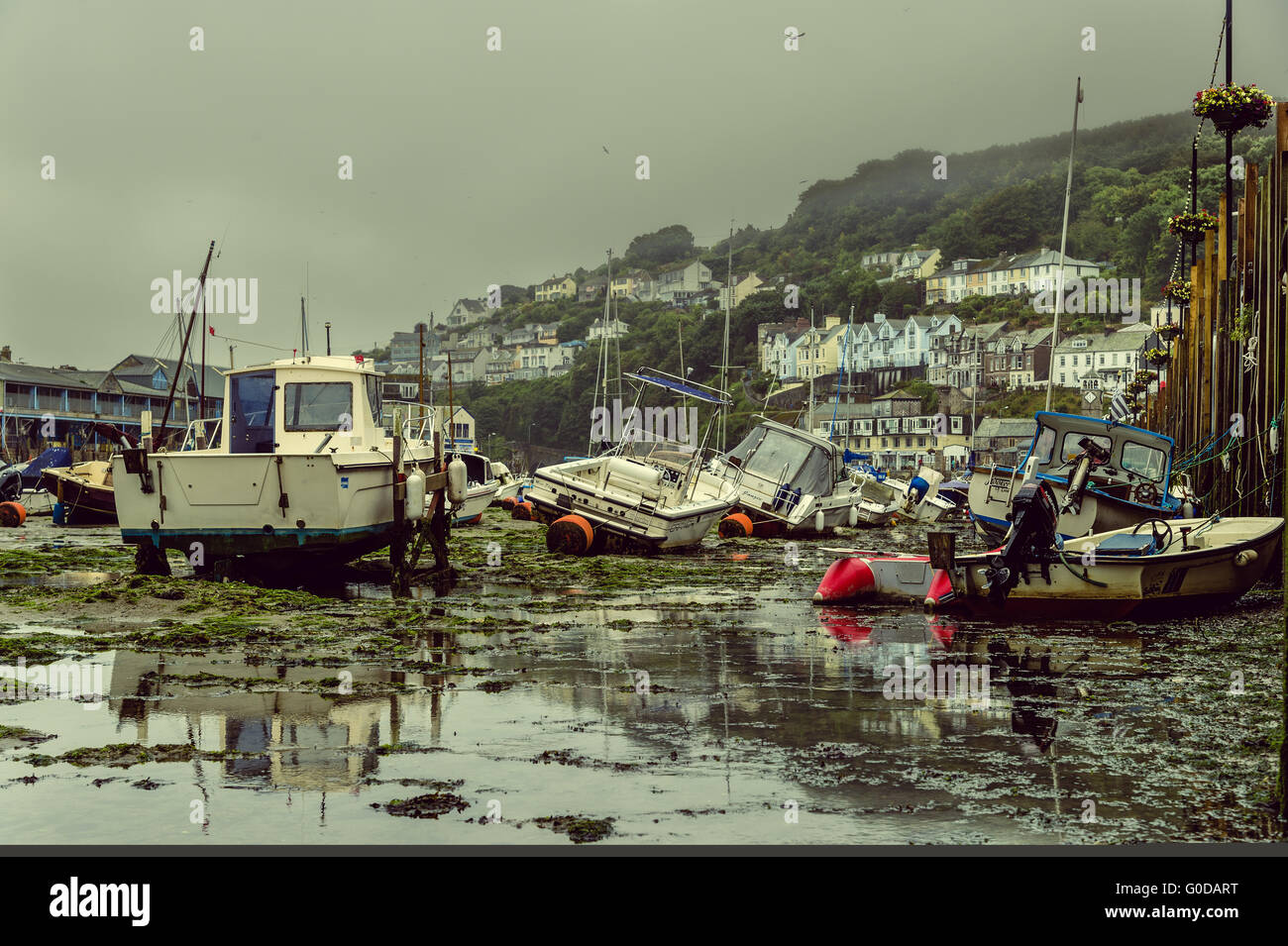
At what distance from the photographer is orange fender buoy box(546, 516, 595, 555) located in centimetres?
2458

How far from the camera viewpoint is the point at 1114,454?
68.8ft

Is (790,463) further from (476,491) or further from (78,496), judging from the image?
(78,496)

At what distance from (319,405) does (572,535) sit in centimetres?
686

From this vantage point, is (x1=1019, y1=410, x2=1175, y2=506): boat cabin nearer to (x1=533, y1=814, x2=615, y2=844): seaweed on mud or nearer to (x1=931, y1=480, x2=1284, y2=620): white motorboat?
(x1=931, y1=480, x2=1284, y2=620): white motorboat

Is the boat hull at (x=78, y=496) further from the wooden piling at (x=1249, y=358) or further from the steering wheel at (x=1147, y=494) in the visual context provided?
the wooden piling at (x=1249, y=358)

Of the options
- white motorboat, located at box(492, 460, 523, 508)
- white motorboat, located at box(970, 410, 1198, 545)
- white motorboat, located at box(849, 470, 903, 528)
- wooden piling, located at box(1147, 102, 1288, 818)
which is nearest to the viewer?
wooden piling, located at box(1147, 102, 1288, 818)

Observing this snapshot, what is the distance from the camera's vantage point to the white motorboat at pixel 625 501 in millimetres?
24672

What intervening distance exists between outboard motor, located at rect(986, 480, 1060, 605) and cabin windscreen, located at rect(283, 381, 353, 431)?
1041cm

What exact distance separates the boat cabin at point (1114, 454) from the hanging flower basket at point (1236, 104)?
5.22 meters

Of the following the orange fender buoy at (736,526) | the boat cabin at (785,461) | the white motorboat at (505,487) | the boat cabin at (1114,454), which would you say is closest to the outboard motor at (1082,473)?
the boat cabin at (1114,454)

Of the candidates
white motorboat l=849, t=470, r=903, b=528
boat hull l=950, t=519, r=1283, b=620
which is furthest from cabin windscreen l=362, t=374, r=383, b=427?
white motorboat l=849, t=470, r=903, b=528

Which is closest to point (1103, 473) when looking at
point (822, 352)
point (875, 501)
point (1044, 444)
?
point (1044, 444)
